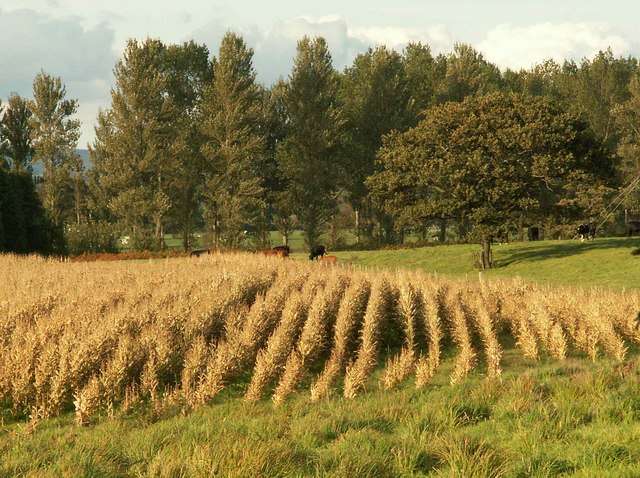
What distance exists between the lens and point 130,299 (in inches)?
602

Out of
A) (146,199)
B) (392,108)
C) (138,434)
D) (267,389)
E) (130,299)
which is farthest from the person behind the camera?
(392,108)

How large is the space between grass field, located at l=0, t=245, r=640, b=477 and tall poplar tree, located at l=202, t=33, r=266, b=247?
34365 millimetres

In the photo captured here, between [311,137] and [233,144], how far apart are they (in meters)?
7.02

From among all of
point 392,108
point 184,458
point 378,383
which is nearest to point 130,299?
point 378,383

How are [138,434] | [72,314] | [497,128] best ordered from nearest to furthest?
[138,434]
[72,314]
[497,128]

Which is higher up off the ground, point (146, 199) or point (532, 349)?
point (146, 199)

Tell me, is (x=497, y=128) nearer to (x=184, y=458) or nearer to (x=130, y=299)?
(x=130, y=299)

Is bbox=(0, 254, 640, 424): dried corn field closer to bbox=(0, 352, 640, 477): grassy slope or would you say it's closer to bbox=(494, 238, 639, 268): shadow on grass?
bbox=(0, 352, 640, 477): grassy slope

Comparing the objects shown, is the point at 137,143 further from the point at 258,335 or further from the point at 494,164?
the point at 258,335

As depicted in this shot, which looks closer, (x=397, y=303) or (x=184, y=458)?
(x=184, y=458)

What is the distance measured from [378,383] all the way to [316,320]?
272cm

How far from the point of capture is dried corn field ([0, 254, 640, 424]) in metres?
10.7

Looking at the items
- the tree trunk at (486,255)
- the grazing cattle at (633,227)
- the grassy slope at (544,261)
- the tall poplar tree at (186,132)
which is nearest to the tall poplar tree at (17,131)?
the tall poplar tree at (186,132)

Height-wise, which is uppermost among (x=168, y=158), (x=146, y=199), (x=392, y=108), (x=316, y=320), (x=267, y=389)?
(x=392, y=108)
